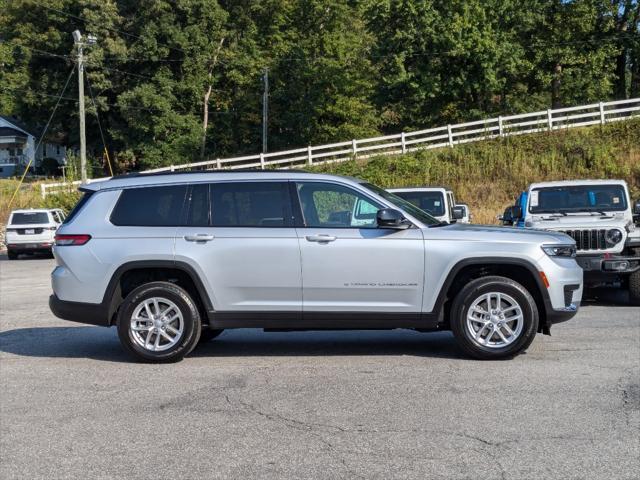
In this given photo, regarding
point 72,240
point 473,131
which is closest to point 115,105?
point 473,131

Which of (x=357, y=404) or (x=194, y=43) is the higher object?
(x=194, y=43)

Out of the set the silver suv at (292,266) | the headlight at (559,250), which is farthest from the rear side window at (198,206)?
the headlight at (559,250)

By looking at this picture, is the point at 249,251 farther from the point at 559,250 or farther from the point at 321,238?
the point at 559,250

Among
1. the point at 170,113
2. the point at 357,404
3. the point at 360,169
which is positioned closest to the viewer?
the point at 357,404

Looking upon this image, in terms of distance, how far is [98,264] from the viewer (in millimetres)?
8250

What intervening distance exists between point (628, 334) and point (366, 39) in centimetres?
5005

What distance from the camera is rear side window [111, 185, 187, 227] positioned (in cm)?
834

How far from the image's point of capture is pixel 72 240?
8375mm

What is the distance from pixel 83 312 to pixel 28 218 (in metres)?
22.0

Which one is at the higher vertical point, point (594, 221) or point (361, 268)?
point (594, 221)

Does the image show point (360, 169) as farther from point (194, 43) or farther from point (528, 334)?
point (528, 334)

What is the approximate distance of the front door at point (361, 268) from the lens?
7.90 m

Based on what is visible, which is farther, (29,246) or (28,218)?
(28,218)

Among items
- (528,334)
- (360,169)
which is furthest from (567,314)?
(360,169)
